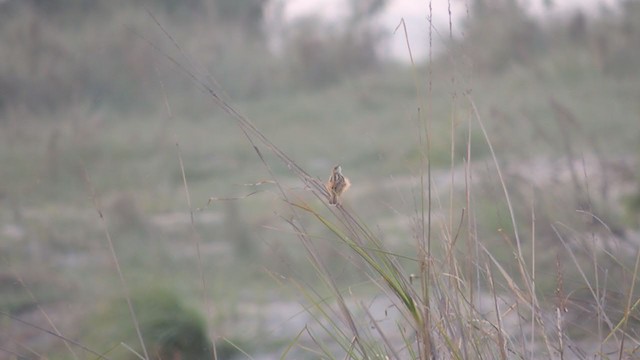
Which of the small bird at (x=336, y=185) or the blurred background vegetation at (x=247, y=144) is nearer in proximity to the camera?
the small bird at (x=336, y=185)

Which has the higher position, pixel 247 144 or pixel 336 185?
pixel 336 185

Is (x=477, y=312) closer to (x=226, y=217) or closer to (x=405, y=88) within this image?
(x=226, y=217)

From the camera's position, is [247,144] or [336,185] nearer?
[336,185]

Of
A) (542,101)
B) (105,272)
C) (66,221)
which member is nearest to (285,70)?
(542,101)

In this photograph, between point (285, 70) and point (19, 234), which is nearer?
point (19, 234)

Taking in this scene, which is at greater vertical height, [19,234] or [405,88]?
[405,88]

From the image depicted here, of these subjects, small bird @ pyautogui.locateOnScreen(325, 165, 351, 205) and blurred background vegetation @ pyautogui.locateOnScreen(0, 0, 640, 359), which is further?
blurred background vegetation @ pyautogui.locateOnScreen(0, 0, 640, 359)

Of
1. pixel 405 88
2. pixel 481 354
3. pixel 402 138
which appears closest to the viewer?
pixel 481 354

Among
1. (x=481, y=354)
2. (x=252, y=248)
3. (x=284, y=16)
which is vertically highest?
(x=284, y=16)
